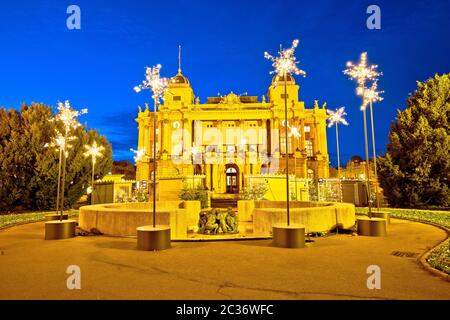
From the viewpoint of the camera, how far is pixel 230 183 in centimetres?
5134

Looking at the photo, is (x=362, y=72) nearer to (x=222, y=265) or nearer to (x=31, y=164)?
(x=222, y=265)

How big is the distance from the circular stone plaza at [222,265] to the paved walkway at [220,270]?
0.07 ft

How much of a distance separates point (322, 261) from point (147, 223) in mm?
6772

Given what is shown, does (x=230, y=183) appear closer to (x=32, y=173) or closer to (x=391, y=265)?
(x=32, y=173)

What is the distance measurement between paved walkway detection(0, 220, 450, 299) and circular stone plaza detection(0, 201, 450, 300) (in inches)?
0.8

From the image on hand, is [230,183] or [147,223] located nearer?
[147,223]

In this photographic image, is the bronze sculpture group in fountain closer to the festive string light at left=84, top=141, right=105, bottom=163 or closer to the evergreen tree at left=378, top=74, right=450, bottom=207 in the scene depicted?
the festive string light at left=84, top=141, right=105, bottom=163

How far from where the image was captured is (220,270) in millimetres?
6305

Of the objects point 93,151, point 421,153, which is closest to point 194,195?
point 93,151

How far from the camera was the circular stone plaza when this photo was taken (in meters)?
4.94

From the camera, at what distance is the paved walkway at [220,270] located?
488 cm
